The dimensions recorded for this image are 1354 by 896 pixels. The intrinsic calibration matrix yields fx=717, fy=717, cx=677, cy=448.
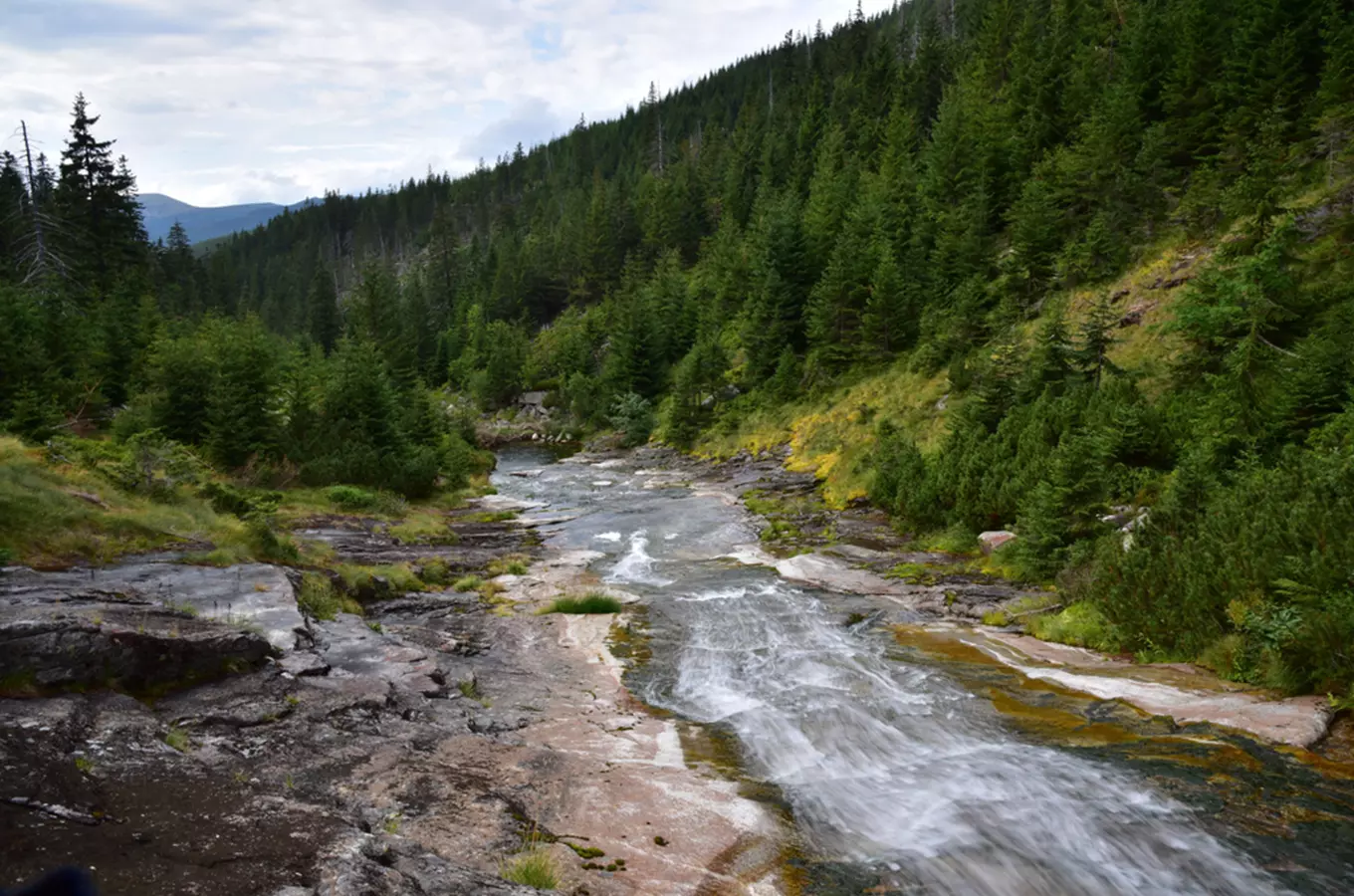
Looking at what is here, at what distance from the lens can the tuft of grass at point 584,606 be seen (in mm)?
16203

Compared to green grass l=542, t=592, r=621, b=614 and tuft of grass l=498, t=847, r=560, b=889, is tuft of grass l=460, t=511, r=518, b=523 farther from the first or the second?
tuft of grass l=498, t=847, r=560, b=889

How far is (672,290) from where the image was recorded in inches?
2547

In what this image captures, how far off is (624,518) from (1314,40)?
108ft

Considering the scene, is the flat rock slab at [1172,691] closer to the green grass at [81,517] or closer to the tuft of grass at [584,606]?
the tuft of grass at [584,606]

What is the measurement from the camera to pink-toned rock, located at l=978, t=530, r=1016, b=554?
18359 millimetres

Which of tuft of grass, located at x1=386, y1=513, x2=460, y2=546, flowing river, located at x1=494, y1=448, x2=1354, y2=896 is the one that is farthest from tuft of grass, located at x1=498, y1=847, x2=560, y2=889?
tuft of grass, located at x1=386, y1=513, x2=460, y2=546

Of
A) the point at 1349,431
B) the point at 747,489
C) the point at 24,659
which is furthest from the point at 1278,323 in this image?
the point at 24,659

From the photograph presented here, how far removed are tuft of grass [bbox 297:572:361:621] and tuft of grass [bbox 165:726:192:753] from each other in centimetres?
534

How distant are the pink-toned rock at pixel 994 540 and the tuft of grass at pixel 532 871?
1525 cm

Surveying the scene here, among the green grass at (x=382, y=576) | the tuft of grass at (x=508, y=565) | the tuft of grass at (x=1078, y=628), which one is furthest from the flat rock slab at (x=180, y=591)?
the tuft of grass at (x=1078, y=628)

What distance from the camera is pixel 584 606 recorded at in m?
16.3

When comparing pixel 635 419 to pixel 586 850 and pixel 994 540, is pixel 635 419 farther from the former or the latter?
pixel 586 850

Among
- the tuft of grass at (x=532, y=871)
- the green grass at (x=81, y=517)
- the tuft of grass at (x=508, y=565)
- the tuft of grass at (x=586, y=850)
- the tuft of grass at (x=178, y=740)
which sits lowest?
the tuft of grass at (x=508, y=565)

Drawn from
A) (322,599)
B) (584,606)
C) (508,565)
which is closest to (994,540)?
(584,606)
